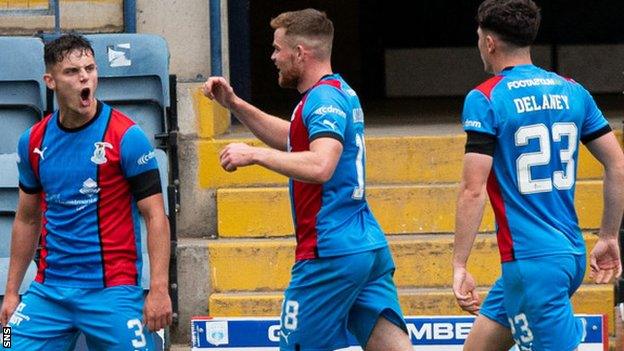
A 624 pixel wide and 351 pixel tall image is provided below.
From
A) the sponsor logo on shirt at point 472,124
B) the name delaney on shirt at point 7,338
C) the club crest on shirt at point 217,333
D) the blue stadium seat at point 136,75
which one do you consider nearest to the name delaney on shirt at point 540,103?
the sponsor logo on shirt at point 472,124

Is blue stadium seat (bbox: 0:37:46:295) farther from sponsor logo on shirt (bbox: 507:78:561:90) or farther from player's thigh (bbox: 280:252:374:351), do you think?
sponsor logo on shirt (bbox: 507:78:561:90)

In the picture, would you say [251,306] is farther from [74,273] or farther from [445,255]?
[74,273]

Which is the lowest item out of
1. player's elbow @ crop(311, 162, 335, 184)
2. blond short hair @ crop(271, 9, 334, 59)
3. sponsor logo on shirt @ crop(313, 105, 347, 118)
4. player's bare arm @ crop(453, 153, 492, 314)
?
player's bare arm @ crop(453, 153, 492, 314)

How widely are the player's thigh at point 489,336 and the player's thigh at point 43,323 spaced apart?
1.66 meters

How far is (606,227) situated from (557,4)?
10.7m

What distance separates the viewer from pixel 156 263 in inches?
231

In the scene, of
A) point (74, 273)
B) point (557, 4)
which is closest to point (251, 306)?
point (74, 273)

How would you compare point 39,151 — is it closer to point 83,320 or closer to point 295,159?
point 83,320

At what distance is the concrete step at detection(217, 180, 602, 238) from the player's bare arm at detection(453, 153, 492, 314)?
3414 millimetres

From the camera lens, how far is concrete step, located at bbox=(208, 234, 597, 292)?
871 centimetres

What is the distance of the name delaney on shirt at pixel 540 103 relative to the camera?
5574mm

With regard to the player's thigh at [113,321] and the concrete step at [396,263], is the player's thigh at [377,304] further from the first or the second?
the concrete step at [396,263]

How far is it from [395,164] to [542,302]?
3860 millimetres

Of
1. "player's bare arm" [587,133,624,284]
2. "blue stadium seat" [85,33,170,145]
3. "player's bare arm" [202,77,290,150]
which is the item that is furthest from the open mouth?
"blue stadium seat" [85,33,170,145]
